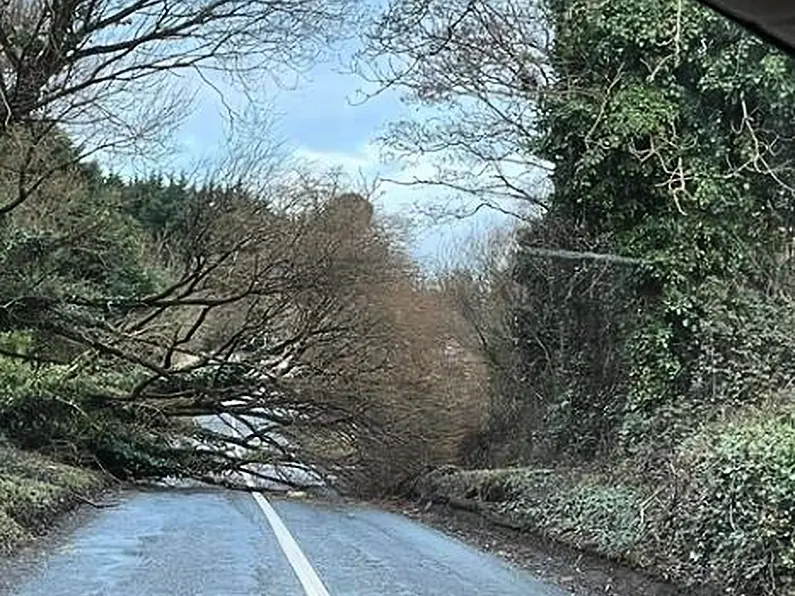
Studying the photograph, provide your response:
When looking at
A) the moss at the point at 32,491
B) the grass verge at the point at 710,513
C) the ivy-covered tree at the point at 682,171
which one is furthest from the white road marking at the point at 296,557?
the ivy-covered tree at the point at 682,171

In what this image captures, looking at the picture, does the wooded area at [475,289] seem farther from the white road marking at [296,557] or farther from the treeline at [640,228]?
the white road marking at [296,557]

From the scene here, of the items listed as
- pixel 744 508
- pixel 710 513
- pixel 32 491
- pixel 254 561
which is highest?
pixel 744 508

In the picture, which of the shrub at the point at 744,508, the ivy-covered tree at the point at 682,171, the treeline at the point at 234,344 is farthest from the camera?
the treeline at the point at 234,344

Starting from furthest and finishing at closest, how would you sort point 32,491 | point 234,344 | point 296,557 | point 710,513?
point 234,344, point 32,491, point 296,557, point 710,513

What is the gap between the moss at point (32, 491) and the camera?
46.5ft

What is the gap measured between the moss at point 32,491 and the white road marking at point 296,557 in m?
3.05

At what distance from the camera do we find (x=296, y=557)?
1295 centimetres

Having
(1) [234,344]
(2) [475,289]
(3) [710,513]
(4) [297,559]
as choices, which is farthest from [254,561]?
(2) [475,289]

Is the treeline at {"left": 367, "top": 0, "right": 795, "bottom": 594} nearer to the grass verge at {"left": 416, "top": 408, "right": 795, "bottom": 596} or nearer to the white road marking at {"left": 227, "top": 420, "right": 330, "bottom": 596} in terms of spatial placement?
the grass verge at {"left": 416, "top": 408, "right": 795, "bottom": 596}

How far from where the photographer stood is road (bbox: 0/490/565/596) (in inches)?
421

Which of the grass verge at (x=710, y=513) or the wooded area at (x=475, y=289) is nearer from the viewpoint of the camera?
the grass verge at (x=710, y=513)

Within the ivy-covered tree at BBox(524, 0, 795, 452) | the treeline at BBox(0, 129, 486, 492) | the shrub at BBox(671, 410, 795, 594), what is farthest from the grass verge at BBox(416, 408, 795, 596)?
the treeline at BBox(0, 129, 486, 492)

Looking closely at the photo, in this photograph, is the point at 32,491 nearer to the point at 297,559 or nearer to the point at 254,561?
the point at 254,561

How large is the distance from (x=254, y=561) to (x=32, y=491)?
5.54 metres
